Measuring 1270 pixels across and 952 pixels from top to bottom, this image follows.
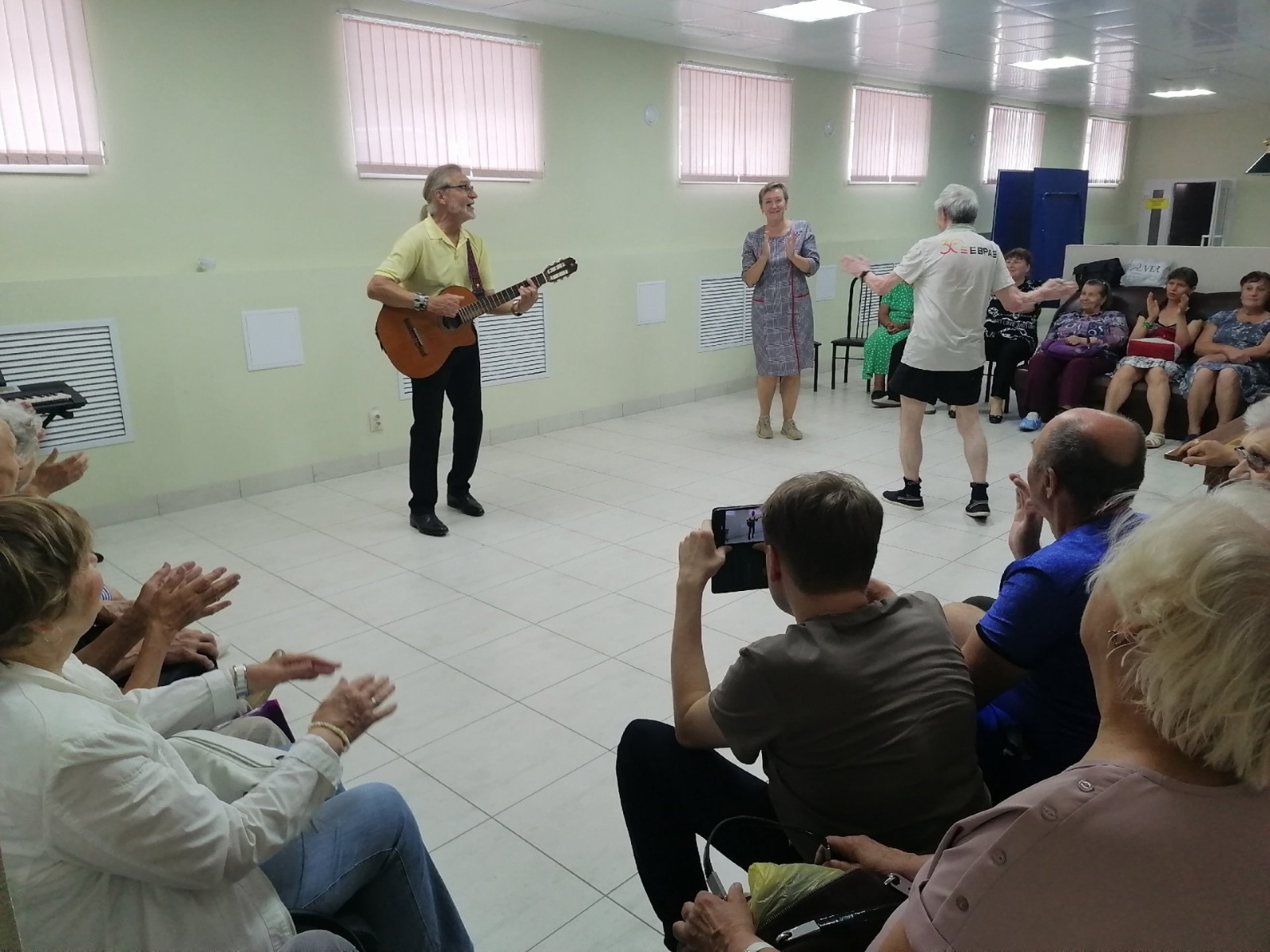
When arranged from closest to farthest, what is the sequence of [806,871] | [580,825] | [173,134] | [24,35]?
1. [806,871]
2. [580,825]
3. [24,35]
4. [173,134]

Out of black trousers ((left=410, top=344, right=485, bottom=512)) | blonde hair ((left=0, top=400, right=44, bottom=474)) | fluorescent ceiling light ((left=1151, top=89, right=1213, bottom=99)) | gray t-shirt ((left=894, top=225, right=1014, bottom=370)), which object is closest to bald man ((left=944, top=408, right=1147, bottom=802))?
blonde hair ((left=0, top=400, right=44, bottom=474))

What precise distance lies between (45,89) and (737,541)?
394 cm

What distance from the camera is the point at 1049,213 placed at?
978 centimetres

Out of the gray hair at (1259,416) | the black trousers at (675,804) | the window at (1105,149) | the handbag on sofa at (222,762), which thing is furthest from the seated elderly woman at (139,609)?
the window at (1105,149)

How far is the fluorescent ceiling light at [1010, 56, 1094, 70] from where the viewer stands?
7426 millimetres

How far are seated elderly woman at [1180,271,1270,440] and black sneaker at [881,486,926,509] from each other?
90.7 inches

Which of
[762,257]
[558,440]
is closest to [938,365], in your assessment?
[762,257]

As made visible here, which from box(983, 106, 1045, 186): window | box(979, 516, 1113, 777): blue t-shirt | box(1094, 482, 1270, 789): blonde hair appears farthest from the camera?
box(983, 106, 1045, 186): window

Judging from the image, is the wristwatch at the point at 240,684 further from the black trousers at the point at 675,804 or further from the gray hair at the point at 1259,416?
the gray hair at the point at 1259,416

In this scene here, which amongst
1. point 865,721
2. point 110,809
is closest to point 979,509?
point 865,721

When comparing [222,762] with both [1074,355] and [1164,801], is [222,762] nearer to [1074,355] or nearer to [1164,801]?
[1164,801]

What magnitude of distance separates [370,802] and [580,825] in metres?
0.83

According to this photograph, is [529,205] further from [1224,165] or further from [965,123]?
[1224,165]

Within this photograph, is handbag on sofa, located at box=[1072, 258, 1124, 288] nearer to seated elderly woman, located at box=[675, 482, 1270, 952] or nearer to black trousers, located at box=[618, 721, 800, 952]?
black trousers, located at box=[618, 721, 800, 952]
